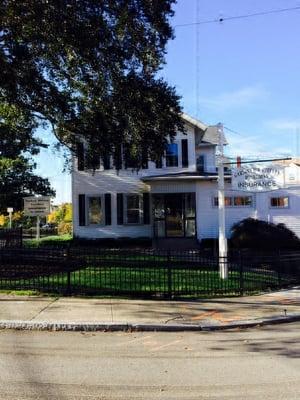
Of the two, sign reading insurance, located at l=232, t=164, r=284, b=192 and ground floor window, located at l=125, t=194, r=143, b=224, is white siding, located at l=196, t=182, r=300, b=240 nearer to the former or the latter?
ground floor window, located at l=125, t=194, r=143, b=224

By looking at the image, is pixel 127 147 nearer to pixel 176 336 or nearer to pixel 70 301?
pixel 70 301

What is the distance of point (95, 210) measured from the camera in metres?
32.4

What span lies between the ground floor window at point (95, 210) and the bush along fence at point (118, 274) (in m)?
17.1

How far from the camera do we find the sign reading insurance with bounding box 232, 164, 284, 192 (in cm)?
1727

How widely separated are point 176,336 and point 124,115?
10420 millimetres

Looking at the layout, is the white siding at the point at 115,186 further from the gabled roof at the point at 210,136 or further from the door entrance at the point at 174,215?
the gabled roof at the point at 210,136

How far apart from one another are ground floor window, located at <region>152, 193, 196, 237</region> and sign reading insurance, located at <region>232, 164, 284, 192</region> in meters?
14.2

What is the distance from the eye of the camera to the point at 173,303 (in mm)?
12391

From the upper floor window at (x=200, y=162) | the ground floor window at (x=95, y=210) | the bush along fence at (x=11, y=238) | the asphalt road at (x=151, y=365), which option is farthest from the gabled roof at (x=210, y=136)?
the asphalt road at (x=151, y=365)

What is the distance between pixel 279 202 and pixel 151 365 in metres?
25.0

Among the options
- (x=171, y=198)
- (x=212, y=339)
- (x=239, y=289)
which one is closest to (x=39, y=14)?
(x=239, y=289)

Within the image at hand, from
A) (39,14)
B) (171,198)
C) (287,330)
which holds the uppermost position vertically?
(39,14)

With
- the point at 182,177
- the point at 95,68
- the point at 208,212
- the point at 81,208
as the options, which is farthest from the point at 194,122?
the point at 95,68

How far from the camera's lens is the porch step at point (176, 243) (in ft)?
99.9
